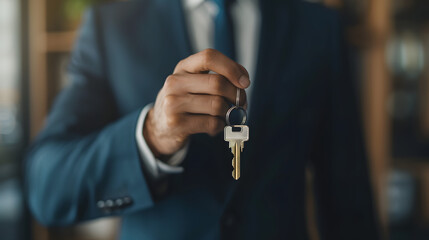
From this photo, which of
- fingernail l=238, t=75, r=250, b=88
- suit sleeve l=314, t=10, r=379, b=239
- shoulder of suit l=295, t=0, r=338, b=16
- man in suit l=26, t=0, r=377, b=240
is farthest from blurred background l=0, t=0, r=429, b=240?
fingernail l=238, t=75, r=250, b=88

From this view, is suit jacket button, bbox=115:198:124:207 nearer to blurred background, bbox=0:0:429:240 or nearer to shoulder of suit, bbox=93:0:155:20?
shoulder of suit, bbox=93:0:155:20

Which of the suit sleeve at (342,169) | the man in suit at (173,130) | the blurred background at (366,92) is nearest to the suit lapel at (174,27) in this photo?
the man in suit at (173,130)

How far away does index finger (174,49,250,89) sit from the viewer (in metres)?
0.21

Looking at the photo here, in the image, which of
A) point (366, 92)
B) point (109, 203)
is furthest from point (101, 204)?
point (366, 92)

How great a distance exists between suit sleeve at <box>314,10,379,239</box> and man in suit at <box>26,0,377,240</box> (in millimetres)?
68

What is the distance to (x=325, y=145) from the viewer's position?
0.52 metres

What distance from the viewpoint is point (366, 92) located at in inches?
55.2

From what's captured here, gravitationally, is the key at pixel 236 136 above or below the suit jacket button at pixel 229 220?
above

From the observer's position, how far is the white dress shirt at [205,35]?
0.31 meters

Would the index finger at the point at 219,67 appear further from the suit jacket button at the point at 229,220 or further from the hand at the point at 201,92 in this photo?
the suit jacket button at the point at 229,220

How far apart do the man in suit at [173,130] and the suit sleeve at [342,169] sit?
2.7 inches

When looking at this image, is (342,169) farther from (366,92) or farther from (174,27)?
(366,92)

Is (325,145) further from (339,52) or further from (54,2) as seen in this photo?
(54,2)

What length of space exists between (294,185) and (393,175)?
4.26 feet
